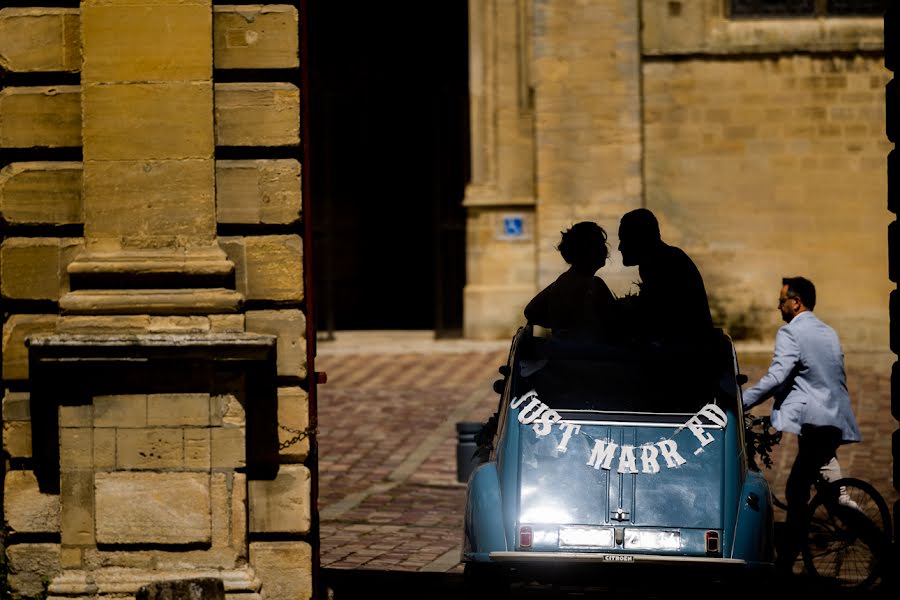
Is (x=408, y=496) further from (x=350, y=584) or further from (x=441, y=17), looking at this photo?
(x=441, y=17)

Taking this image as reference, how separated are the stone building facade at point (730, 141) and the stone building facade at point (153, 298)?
1281cm

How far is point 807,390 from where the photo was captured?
982 cm

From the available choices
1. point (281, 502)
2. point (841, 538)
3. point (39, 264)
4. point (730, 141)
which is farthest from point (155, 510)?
point (730, 141)

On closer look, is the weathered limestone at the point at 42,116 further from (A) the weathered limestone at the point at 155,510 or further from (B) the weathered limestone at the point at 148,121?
(A) the weathered limestone at the point at 155,510

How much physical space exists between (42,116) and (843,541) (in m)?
4.66

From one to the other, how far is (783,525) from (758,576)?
1.95m

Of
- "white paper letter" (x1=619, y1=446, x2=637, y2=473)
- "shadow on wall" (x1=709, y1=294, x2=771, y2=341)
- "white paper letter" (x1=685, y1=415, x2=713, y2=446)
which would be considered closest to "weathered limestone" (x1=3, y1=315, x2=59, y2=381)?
"white paper letter" (x1=619, y1=446, x2=637, y2=473)

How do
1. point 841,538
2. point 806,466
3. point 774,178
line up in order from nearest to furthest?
point 841,538
point 806,466
point 774,178

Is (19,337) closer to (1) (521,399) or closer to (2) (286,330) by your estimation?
(2) (286,330)

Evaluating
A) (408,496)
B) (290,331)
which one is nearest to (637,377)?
(290,331)

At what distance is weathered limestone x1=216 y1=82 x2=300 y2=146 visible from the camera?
8109 mm

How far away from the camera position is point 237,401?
8023 millimetres

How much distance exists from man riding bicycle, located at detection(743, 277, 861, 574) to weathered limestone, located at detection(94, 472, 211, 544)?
10.9 feet

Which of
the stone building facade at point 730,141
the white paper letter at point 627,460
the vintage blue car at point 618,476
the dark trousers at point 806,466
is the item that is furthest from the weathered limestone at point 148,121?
the stone building facade at point 730,141
